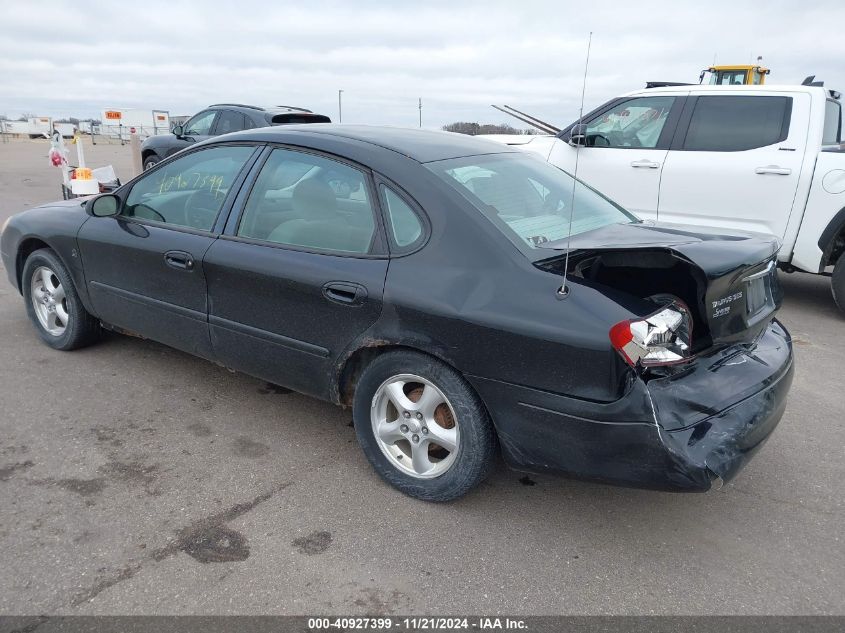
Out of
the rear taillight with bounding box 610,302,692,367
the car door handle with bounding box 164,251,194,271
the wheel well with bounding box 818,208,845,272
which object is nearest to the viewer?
the rear taillight with bounding box 610,302,692,367

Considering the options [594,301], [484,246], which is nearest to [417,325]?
[484,246]

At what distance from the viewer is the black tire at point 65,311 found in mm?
4223

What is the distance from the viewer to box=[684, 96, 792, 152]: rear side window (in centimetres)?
589

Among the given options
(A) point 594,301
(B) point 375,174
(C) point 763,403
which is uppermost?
(B) point 375,174

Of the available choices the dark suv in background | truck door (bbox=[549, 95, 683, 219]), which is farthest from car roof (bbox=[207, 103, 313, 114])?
truck door (bbox=[549, 95, 683, 219])

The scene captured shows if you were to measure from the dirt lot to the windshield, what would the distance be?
117 cm

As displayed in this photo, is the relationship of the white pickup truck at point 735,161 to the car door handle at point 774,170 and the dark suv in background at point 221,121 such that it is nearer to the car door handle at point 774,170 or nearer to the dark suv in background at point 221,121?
the car door handle at point 774,170

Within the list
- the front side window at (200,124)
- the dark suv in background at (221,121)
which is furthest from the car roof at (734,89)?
the front side window at (200,124)

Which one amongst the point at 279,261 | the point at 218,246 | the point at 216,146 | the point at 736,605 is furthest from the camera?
the point at 216,146

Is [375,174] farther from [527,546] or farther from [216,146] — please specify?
[527,546]

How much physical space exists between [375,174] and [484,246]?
2.21 feet

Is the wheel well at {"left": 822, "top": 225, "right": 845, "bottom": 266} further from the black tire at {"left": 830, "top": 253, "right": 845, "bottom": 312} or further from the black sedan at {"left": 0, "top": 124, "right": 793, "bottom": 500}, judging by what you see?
the black sedan at {"left": 0, "top": 124, "right": 793, "bottom": 500}

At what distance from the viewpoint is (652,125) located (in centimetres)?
646

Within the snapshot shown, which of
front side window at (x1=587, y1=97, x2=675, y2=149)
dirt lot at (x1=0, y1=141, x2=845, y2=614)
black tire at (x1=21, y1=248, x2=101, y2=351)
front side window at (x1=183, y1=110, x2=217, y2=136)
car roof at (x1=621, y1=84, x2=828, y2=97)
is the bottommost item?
dirt lot at (x1=0, y1=141, x2=845, y2=614)
